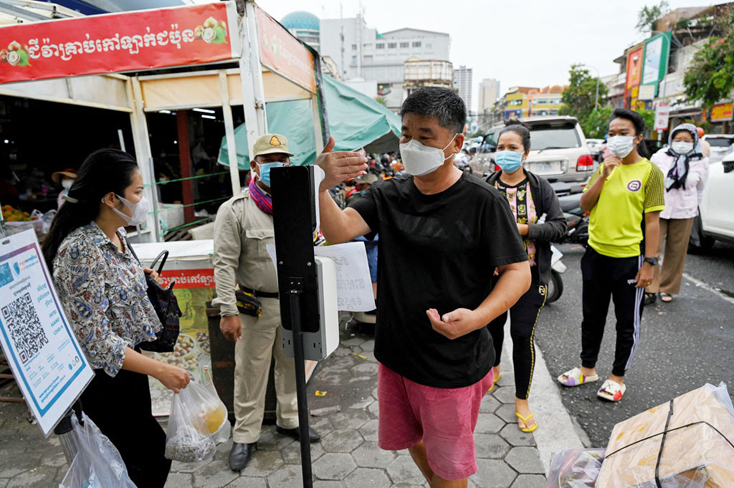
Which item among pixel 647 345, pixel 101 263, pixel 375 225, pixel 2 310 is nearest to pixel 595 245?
pixel 647 345

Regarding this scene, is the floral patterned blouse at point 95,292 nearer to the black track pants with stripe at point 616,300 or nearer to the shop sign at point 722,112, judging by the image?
the black track pants with stripe at point 616,300

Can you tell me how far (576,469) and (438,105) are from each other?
5.44ft

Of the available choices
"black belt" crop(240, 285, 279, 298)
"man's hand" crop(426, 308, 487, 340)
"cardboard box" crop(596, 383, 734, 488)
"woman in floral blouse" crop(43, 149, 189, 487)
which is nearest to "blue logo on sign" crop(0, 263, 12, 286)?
"woman in floral blouse" crop(43, 149, 189, 487)

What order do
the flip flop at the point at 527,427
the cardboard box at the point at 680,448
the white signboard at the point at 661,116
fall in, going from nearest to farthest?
the cardboard box at the point at 680,448 → the flip flop at the point at 527,427 → the white signboard at the point at 661,116

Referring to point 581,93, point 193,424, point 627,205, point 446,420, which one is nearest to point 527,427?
point 446,420

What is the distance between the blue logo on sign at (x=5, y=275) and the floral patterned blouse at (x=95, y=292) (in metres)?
0.43

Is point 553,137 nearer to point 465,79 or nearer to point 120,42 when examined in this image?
point 120,42

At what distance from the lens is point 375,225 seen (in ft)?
6.43

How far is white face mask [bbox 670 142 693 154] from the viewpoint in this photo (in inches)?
208

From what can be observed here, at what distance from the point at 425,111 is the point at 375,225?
526mm

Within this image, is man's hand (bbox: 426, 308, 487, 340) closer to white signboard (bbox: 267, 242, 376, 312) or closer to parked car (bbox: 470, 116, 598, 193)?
white signboard (bbox: 267, 242, 376, 312)

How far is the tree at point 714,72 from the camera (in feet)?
48.5


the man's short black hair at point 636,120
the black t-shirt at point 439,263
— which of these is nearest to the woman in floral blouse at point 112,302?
the black t-shirt at point 439,263

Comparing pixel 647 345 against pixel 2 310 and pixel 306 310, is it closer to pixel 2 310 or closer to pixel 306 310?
pixel 306 310
